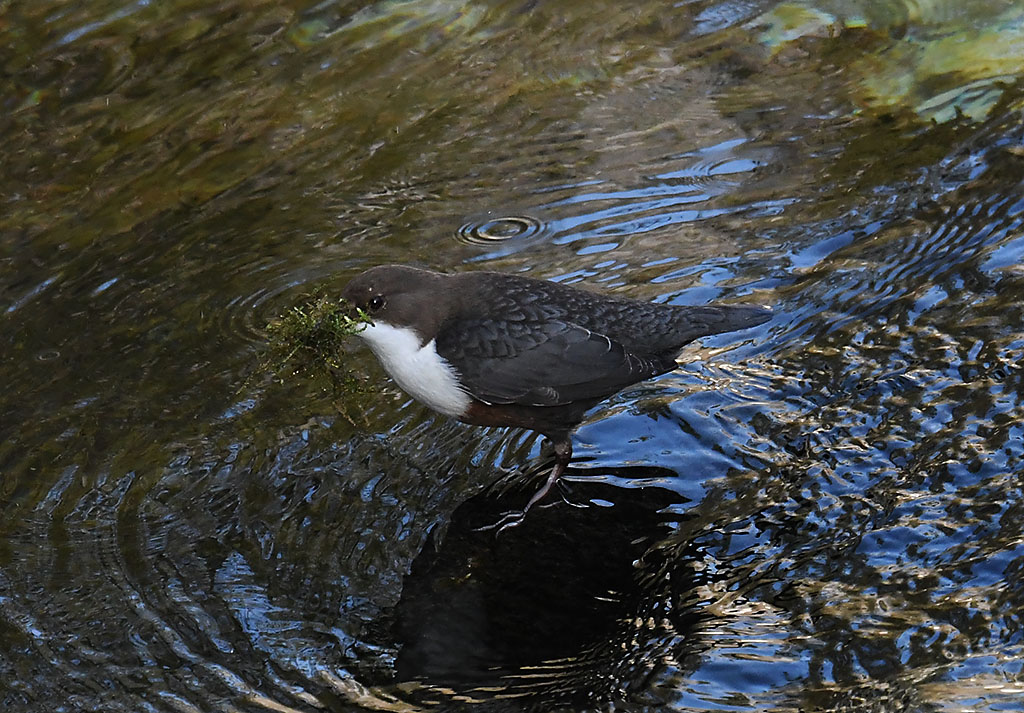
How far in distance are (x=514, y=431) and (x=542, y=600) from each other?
35.9 inches

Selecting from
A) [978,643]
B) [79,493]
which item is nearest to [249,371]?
[79,493]

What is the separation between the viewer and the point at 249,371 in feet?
13.8

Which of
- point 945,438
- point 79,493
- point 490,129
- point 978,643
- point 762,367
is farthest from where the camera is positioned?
point 490,129

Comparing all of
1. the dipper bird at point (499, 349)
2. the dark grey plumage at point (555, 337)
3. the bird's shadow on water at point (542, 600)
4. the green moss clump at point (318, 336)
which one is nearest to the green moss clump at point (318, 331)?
the green moss clump at point (318, 336)

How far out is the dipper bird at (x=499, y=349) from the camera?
3.62 m

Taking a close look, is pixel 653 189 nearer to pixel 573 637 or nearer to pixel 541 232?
pixel 541 232

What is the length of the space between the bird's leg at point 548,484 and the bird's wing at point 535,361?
6.5 inches

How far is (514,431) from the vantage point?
4105 millimetres

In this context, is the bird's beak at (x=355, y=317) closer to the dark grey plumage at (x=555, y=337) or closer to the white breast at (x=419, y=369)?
the white breast at (x=419, y=369)

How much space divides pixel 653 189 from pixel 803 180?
25.3 inches

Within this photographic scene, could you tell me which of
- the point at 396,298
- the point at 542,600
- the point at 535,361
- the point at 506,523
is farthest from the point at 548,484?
the point at 396,298

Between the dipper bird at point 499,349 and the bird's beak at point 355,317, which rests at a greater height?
the bird's beak at point 355,317

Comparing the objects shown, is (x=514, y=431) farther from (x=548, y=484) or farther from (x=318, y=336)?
(x=318, y=336)

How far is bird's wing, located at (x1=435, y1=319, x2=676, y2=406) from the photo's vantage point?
362cm
